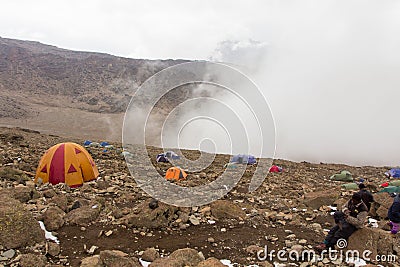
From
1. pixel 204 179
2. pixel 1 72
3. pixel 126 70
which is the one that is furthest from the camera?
pixel 126 70

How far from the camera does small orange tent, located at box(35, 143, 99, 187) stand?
8719mm

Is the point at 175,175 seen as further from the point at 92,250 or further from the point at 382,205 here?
the point at 382,205

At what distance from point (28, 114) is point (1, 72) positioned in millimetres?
27964

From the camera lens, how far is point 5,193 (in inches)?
258

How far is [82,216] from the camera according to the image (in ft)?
20.4

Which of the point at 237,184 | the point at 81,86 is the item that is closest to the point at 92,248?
the point at 237,184

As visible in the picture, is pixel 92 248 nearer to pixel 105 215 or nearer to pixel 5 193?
pixel 105 215

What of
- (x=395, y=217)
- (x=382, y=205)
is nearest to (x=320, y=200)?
(x=382, y=205)

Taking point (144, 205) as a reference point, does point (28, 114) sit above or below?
above

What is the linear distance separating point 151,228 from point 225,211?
168cm
